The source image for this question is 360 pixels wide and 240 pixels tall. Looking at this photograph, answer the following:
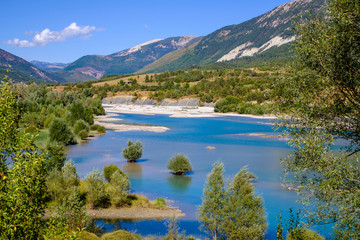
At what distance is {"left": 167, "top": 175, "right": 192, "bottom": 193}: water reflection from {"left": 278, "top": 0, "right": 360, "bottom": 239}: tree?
21257mm

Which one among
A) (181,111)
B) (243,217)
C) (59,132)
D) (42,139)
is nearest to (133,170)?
(243,217)

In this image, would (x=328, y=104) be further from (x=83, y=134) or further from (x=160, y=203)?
(x=83, y=134)

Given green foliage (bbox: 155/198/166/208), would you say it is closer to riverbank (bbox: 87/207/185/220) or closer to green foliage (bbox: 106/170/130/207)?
riverbank (bbox: 87/207/185/220)

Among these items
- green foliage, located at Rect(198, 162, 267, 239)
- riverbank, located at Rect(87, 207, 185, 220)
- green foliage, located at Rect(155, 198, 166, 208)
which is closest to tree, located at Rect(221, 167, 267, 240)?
green foliage, located at Rect(198, 162, 267, 239)

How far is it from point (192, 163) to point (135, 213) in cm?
1822

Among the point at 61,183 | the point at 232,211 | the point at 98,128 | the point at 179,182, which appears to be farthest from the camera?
the point at 98,128

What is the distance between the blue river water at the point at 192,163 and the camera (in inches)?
1030

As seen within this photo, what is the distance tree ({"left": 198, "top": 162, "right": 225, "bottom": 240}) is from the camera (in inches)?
845

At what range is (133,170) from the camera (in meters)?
40.5

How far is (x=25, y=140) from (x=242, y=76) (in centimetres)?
17450

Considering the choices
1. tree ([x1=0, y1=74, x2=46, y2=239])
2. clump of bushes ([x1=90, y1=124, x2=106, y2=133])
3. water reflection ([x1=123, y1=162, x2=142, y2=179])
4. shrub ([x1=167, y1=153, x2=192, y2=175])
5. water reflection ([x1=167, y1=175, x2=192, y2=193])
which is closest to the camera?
tree ([x1=0, y1=74, x2=46, y2=239])

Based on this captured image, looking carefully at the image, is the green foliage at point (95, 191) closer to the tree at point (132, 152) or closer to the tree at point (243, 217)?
the tree at point (243, 217)

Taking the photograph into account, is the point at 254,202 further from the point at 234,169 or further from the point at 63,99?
the point at 63,99

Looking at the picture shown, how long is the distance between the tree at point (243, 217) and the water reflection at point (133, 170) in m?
17.6
